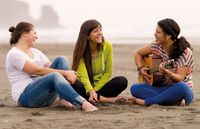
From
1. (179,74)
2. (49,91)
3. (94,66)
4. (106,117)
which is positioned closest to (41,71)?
(49,91)

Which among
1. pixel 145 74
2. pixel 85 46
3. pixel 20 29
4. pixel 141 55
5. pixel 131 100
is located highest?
pixel 20 29

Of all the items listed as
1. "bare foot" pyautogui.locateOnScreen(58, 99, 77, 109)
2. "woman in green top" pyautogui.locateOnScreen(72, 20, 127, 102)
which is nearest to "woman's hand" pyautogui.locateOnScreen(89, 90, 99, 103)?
"woman in green top" pyautogui.locateOnScreen(72, 20, 127, 102)

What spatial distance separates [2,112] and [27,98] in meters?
0.37

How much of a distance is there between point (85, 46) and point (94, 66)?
0.31 metres

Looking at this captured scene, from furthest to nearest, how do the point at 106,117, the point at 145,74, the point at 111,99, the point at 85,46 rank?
the point at 111,99, the point at 145,74, the point at 85,46, the point at 106,117

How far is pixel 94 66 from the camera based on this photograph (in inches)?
311

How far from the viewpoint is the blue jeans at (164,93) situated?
7.66m

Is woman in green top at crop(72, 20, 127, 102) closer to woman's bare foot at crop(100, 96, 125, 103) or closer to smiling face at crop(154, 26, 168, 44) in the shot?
woman's bare foot at crop(100, 96, 125, 103)

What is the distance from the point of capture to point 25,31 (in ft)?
24.7

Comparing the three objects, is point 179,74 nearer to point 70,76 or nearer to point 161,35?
point 161,35

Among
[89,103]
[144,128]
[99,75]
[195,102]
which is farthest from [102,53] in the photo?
[144,128]

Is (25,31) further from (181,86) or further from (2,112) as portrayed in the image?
(181,86)

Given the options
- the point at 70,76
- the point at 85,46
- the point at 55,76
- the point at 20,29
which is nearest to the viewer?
the point at 55,76

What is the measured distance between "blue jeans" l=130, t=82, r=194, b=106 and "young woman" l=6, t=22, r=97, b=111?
0.95 metres
